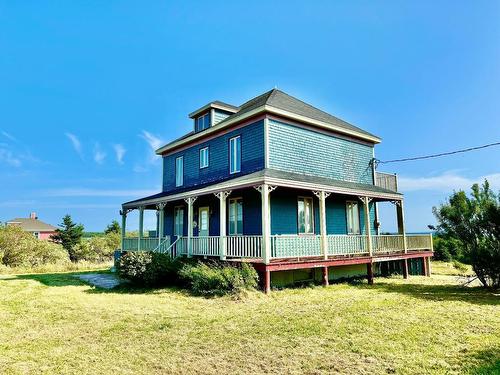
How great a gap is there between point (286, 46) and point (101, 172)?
21.8 m

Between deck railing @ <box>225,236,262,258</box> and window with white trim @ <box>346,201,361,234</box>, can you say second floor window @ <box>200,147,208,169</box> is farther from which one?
window with white trim @ <box>346,201,361,234</box>

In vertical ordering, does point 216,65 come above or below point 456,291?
above

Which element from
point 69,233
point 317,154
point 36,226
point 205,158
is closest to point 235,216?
point 205,158

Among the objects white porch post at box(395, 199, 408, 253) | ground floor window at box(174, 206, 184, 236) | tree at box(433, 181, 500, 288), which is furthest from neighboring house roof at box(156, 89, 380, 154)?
tree at box(433, 181, 500, 288)

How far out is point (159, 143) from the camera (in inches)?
917

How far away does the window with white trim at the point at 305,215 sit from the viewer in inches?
612

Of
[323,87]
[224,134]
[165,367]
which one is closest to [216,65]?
[224,134]

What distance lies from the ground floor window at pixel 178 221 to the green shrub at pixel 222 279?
7726 millimetres

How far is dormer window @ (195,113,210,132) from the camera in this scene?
19602mm

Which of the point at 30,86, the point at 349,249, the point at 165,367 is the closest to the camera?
the point at 165,367

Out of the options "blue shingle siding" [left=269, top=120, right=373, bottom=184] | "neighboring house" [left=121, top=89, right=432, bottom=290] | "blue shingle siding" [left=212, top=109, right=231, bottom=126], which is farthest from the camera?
"blue shingle siding" [left=212, top=109, right=231, bottom=126]

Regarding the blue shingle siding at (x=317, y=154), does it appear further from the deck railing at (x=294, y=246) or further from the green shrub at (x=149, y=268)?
the green shrub at (x=149, y=268)

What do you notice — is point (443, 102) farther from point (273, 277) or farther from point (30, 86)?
point (30, 86)

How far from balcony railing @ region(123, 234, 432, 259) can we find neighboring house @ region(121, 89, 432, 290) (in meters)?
0.04
